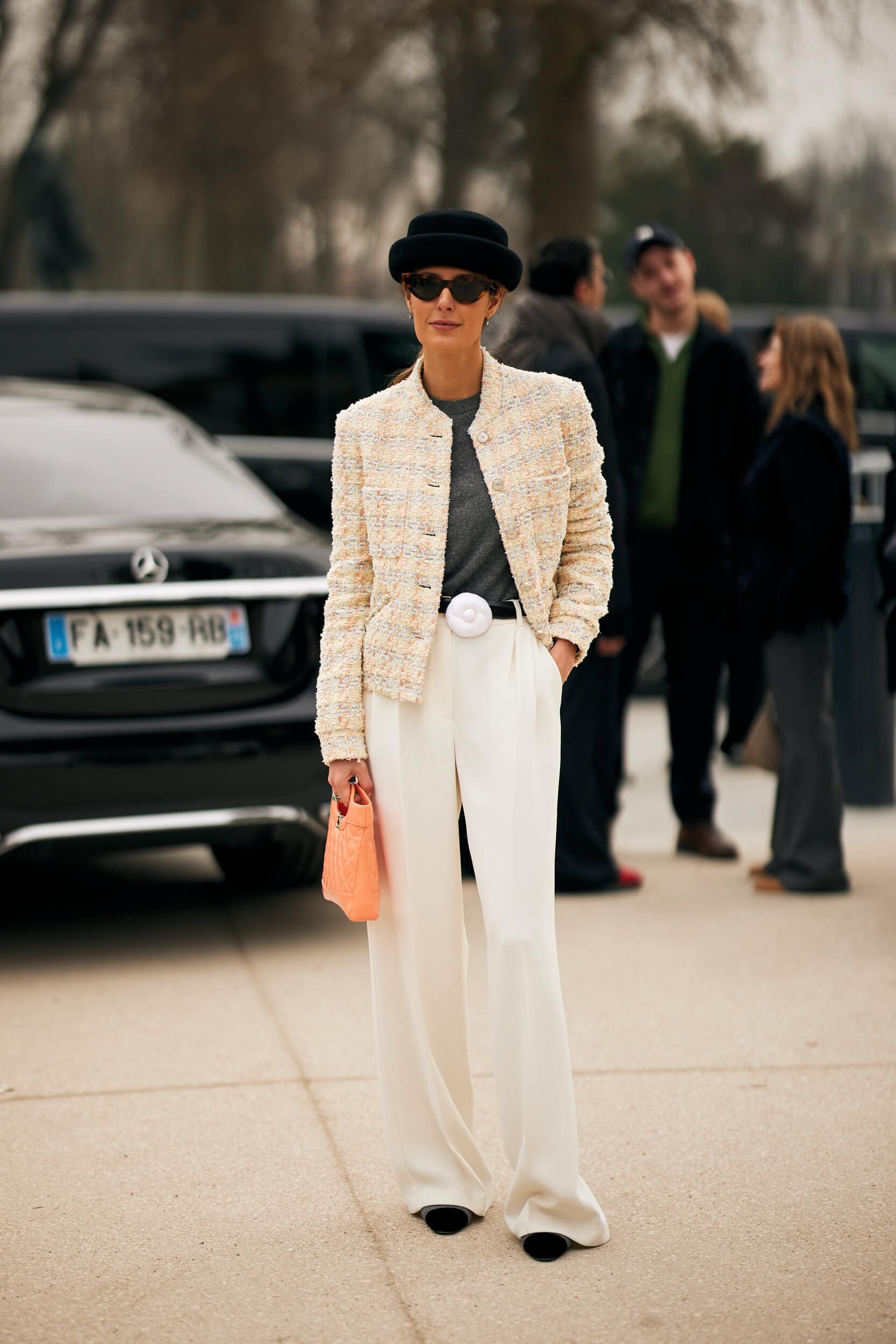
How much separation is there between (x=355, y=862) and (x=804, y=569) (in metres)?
2.84

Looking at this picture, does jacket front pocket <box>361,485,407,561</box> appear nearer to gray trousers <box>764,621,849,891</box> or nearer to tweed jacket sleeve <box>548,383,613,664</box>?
tweed jacket sleeve <box>548,383,613,664</box>

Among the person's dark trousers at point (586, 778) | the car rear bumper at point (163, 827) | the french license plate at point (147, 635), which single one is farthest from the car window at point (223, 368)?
the car rear bumper at point (163, 827)

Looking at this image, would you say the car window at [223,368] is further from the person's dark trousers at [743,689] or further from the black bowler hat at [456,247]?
the black bowler hat at [456,247]

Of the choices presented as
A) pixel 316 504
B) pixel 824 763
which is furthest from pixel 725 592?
pixel 316 504

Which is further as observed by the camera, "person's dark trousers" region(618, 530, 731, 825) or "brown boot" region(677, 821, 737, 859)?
"brown boot" region(677, 821, 737, 859)

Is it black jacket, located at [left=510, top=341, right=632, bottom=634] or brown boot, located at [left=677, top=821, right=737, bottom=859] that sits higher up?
black jacket, located at [left=510, top=341, right=632, bottom=634]

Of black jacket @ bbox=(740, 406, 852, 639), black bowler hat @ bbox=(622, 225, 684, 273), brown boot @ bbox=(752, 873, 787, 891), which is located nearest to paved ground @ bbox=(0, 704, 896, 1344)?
brown boot @ bbox=(752, 873, 787, 891)

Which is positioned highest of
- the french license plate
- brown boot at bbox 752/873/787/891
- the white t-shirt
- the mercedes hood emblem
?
the white t-shirt

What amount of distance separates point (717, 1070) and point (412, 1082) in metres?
1.15

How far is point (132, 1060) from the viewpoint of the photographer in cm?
423

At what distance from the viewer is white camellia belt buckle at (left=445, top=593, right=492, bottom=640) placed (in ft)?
10.2

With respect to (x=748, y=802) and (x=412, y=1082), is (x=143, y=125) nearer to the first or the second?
(x=748, y=802)

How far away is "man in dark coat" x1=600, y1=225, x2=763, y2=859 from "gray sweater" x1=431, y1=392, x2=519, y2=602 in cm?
303

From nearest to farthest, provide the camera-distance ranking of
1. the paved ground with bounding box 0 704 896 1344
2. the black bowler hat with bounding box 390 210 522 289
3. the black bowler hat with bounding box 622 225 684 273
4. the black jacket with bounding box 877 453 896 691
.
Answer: the paved ground with bounding box 0 704 896 1344
the black bowler hat with bounding box 390 210 522 289
the black jacket with bounding box 877 453 896 691
the black bowler hat with bounding box 622 225 684 273
